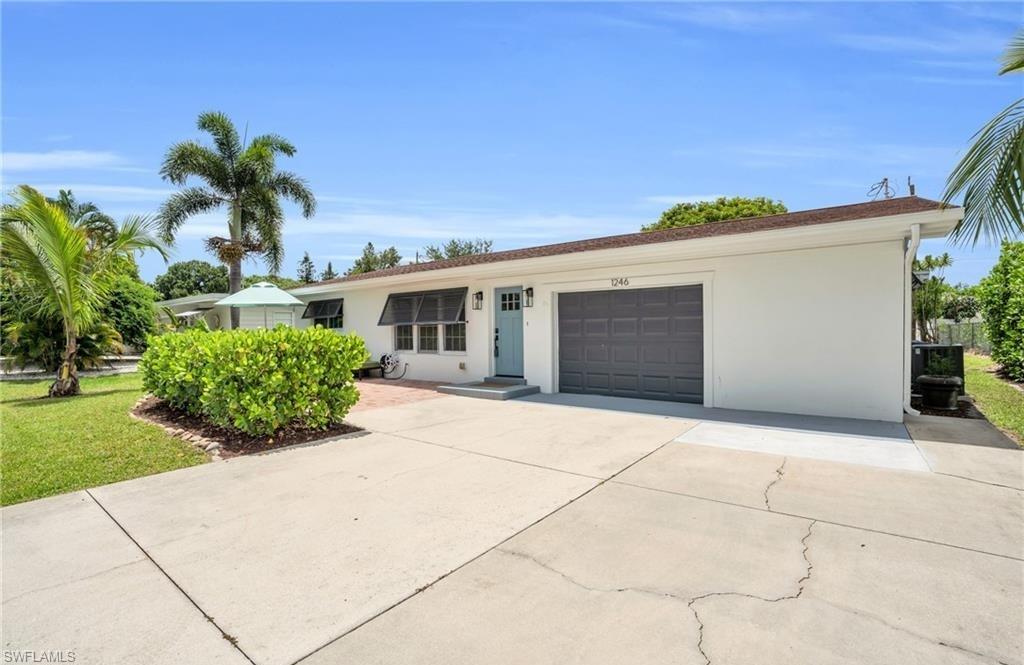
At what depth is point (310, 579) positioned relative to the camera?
300 centimetres

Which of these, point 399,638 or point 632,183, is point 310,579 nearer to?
point 399,638

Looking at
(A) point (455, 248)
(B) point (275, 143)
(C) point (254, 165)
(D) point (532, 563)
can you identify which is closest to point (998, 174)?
(D) point (532, 563)

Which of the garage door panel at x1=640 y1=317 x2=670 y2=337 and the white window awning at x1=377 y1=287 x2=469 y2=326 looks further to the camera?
the white window awning at x1=377 y1=287 x2=469 y2=326

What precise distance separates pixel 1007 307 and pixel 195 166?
2651 centimetres

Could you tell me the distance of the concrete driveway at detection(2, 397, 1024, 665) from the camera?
237 centimetres

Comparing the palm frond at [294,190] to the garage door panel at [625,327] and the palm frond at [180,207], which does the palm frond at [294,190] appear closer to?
the palm frond at [180,207]

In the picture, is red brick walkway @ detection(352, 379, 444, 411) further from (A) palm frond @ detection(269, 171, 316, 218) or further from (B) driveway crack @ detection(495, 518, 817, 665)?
(A) palm frond @ detection(269, 171, 316, 218)

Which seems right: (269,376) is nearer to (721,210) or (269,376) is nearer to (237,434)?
(237,434)

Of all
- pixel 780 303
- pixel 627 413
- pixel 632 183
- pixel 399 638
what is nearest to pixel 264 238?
pixel 632 183

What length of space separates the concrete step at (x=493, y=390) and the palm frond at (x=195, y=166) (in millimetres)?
15123

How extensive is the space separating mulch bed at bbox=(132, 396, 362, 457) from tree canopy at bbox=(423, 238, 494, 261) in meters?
43.7

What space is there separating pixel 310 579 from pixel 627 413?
245 inches

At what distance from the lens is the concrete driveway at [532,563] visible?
2.37 meters

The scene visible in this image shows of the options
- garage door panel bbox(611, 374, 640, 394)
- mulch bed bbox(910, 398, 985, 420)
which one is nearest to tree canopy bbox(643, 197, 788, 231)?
mulch bed bbox(910, 398, 985, 420)
